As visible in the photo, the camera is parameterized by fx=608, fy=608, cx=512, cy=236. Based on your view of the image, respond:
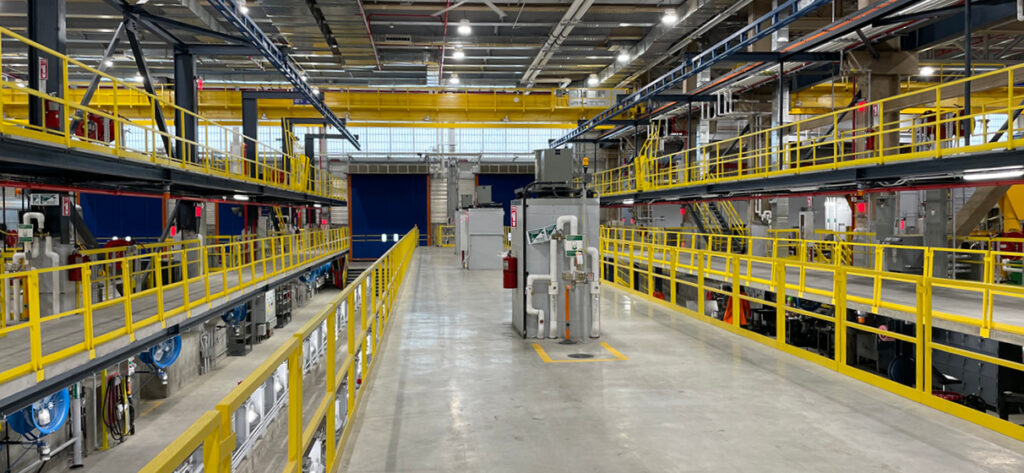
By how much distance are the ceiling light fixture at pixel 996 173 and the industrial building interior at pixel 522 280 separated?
0.31 feet

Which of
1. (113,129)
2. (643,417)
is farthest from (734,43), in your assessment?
(113,129)

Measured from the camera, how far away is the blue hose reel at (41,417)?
8.05 metres

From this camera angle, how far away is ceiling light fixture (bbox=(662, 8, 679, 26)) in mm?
19609

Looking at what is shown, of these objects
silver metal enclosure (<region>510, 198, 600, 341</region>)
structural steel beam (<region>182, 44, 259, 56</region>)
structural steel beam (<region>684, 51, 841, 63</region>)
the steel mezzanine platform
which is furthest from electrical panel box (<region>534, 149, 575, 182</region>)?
structural steel beam (<region>182, 44, 259, 56</region>)

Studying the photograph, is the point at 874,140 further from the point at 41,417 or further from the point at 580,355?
the point at 41,417

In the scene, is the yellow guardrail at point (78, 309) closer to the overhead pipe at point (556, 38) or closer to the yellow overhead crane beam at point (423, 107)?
the overhead pipe at point (556, 38)

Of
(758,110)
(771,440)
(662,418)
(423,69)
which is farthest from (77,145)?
(758,110)

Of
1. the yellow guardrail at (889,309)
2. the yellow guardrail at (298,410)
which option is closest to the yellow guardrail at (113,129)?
the yellow guardrail at (298,410)

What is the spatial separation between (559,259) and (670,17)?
43.2ft

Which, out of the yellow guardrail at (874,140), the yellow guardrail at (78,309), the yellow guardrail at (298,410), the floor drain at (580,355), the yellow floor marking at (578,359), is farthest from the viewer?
the yellow guardrail at (874,140)

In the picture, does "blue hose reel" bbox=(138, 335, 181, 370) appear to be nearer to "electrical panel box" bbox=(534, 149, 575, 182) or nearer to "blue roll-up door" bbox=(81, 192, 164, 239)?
"electrical panel box" bbox=(534, 149, 575, 182)

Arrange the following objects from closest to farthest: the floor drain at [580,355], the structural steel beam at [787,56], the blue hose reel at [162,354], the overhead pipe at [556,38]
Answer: the floor drain at [580,355]
the blue hose reel at [162,354]
the structural steel beam at [787,56]
the overhead pipe at [556,38]

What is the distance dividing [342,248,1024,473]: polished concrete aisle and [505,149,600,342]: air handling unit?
0.43 metres

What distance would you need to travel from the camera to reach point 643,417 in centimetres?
634
